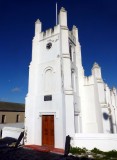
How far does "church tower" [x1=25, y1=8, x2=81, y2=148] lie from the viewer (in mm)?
14172

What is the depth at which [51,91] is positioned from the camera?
1553 centimetres

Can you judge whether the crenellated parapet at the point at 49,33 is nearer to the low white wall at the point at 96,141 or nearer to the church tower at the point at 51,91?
the church tower at the point at 51,91

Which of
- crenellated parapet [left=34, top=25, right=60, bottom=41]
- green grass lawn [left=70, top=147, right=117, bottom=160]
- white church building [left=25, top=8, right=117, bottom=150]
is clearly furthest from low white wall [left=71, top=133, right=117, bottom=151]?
crenellated parapet [left=34, top=25, right=60, bottom=41]

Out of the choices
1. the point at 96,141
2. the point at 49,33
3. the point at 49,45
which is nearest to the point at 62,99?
the point at 96,141

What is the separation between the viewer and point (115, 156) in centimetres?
1097

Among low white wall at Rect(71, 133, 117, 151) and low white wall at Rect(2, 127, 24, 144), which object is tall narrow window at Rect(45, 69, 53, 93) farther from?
low white wall at Rect(2, 127, 24, 144)

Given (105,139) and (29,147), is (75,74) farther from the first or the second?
(29,147)

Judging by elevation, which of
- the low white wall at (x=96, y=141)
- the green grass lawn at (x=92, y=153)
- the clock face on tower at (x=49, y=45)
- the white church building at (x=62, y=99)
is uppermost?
the clock face on tower at (x=49, y=45)

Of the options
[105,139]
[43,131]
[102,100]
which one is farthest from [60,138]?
[102,100]

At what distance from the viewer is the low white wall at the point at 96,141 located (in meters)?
12.5

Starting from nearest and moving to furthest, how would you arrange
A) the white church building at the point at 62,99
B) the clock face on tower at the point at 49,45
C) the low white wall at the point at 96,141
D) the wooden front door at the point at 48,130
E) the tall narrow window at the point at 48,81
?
the low white wall at the point at 96,141 < the white church building at the point at 62,99 < the wooden front door at the point at 48,130 < the tall narrow window at the point at 48,81 < the clock face on tower at the point at 49,45

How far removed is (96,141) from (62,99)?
4931mm

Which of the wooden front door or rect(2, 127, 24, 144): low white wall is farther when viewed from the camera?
rect(2, 127, 24, 144): low white wall

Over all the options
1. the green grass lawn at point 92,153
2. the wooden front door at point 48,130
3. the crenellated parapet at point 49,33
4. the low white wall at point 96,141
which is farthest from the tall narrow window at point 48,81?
the green grass lawn at point 92,153
